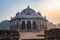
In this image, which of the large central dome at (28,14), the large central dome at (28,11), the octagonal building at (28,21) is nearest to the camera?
the octagonal building at (28,21)

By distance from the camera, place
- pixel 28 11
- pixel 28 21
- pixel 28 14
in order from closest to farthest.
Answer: pixel 28 21 → pixel 28 14 → pixel 28 11

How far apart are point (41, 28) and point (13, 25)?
457cm

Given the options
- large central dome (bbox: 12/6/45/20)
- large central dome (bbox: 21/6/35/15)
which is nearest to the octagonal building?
large central dome (bbox: 12/6/45/20)

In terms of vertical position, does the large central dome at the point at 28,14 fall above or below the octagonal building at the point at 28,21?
above

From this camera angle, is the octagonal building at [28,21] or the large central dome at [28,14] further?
the large central dome at [28,14]

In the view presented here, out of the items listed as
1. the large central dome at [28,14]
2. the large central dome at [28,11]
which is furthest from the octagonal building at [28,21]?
the large central dome at [28,11]

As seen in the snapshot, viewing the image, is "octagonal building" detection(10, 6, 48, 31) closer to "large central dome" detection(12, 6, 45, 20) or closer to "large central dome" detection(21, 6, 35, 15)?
"large central dome" detection(12, 6, 45, 20)

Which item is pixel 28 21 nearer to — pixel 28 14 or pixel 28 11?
pixel 28 14

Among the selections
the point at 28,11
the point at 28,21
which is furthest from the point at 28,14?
the point at 28,21

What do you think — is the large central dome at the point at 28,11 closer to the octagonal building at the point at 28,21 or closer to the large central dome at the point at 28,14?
the large central dome at the point at 28,14

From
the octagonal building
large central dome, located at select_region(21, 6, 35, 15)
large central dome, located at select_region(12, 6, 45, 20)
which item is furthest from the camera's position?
large central dome, located at select_region(21, 6, 35, 15)

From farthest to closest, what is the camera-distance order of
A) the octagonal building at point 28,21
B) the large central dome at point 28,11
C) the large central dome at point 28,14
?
the large central dome at point 28,11 → the large central dome at point 28,14 → the octagonal building at point 28,21

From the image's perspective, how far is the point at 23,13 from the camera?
30.7 meters

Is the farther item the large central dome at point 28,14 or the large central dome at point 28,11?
the large central dome at point 28,11
